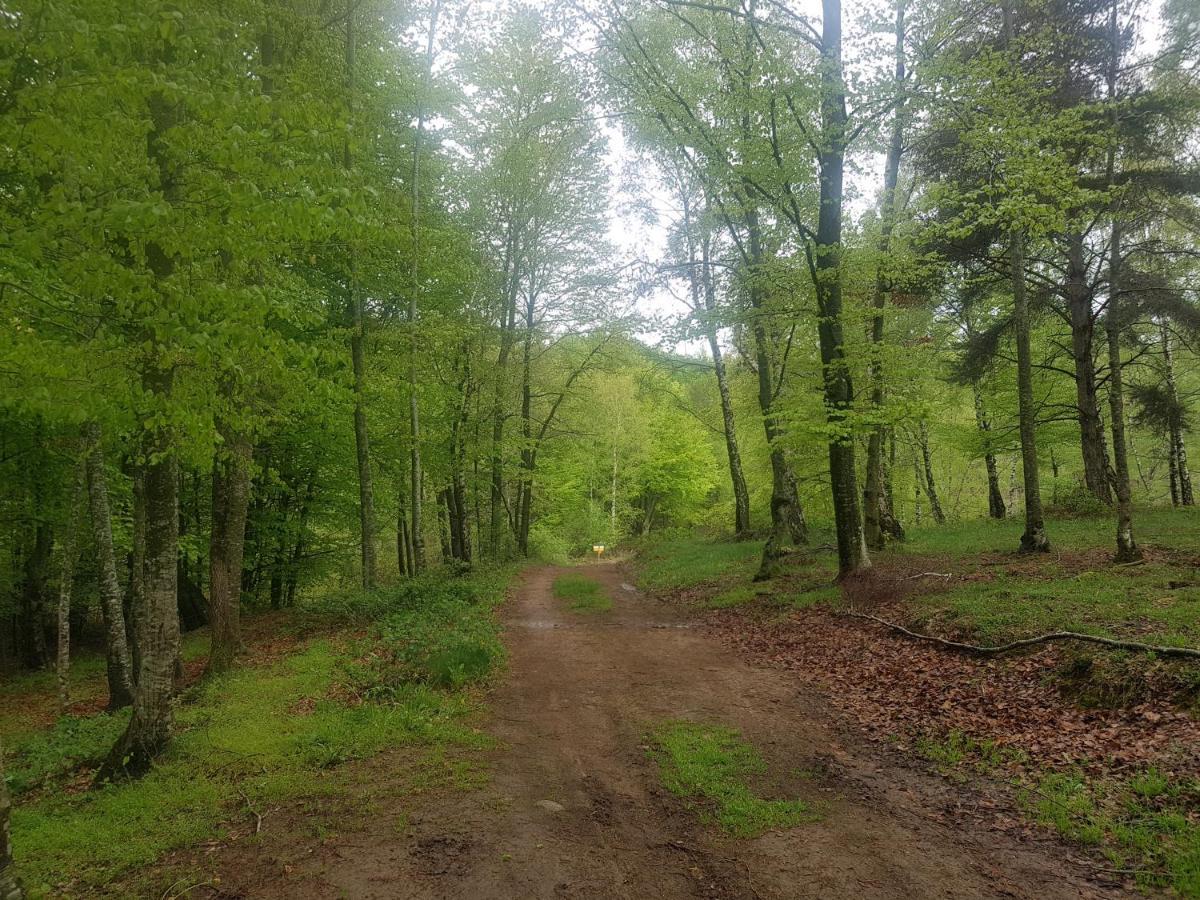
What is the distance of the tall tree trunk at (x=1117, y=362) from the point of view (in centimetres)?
1030

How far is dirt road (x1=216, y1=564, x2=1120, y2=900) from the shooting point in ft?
12.9

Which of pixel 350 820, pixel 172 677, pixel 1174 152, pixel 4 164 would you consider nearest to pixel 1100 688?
pixel 350 820

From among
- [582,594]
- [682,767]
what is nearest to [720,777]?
[682,767]

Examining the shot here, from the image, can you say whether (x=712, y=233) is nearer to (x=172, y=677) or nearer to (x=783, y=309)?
(x=783, y=309)

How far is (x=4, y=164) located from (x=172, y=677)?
5.03 m

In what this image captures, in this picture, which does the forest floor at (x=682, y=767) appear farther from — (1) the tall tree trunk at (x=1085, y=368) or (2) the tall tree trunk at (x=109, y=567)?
(1) the tall tree trunk at (x=1085, y=368)

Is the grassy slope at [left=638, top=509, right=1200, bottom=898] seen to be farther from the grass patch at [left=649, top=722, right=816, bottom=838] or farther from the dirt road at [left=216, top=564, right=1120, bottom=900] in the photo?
the grass patch at [left=649, top=722, right=816, bottom=838]

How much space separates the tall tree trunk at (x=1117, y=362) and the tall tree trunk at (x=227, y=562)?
14.4 meters

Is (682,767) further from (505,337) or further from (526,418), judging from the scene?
(526,418)

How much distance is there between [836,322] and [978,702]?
7.93 metres

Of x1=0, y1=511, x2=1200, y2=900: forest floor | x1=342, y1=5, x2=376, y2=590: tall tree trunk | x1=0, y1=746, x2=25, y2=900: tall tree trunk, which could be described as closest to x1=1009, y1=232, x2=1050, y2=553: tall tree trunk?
x1=0, y1=511, x2=1200, y2=900: forest floor

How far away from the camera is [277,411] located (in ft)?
27.1

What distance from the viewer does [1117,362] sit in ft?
38.7

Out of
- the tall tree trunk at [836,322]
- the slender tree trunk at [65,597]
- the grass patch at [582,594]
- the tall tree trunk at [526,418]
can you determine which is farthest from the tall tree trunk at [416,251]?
the tall tree trunk at [836,322]
